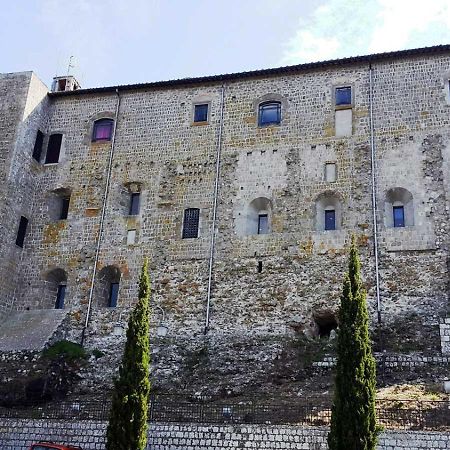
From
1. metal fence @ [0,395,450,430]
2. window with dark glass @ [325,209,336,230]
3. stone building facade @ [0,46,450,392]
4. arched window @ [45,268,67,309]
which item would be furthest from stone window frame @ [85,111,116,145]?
metal fence @ [0,395,450,430]

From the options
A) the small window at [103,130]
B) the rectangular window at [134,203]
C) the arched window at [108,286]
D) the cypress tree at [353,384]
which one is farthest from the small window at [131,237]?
the cypress tree at [353,384]

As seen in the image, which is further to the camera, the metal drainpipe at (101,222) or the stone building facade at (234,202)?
the metal drainpipe at (101,222)

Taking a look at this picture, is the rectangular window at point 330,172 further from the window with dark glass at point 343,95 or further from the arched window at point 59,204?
the arched window at point 59,204

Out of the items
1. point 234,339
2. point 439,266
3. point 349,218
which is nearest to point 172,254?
point 234,339

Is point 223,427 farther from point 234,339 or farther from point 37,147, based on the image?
point 37,147

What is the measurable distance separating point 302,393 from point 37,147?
1563 cm

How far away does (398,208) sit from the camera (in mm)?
23359

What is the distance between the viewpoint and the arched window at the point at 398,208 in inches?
902

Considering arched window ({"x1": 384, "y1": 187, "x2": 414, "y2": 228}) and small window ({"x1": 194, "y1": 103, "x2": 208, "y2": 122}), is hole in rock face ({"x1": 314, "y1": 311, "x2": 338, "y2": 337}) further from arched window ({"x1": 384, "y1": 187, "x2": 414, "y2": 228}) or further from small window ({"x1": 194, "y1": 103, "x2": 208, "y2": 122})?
small window ({"x1": 194, "y1": 103, "x2": 208, "y2": 122})

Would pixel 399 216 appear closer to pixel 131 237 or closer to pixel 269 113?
pixel 269 113

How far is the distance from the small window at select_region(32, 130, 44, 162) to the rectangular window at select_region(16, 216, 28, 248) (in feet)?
9.19

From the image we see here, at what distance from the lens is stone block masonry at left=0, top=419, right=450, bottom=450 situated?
15.0 metres

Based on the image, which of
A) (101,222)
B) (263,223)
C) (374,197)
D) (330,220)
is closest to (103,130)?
(101,222)

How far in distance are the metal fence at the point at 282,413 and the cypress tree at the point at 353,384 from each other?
1852 mm
